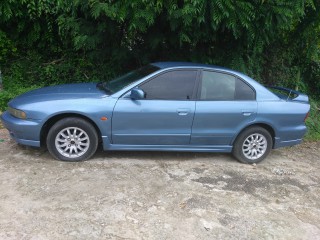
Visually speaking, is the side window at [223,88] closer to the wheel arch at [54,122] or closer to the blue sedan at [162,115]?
the blue sedan at [162,115]

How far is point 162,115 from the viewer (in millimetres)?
5113

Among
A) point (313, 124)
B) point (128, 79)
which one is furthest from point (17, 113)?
point (313, 124)

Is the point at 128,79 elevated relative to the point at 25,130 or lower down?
elevated

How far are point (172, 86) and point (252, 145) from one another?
159 cm

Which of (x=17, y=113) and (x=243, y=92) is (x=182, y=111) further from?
(x=17, y=113)

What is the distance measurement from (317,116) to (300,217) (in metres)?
5.05

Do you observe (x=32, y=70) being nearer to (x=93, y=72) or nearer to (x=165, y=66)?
(x=93, y=72)

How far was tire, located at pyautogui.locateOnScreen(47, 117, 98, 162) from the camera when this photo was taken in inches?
195

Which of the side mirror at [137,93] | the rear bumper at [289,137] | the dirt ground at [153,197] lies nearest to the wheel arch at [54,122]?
the dirt ground at [153,197]

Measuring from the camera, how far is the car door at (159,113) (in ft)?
16.6

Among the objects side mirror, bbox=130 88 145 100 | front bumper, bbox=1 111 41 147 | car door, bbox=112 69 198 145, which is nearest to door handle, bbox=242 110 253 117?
car door, bbox=112 69 198 145

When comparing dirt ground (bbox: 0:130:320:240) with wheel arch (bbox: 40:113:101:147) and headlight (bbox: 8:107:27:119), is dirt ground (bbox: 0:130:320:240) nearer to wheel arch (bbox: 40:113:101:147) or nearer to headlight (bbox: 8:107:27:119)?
wheel arch (bbox: 40:113:101:147)

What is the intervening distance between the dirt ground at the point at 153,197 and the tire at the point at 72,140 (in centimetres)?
13

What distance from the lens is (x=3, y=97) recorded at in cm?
716
